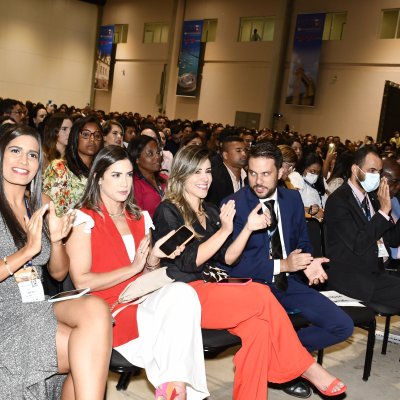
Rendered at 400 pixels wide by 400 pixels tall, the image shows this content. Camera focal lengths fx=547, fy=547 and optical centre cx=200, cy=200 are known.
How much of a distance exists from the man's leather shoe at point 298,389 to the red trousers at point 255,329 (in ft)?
Answer: 2.00

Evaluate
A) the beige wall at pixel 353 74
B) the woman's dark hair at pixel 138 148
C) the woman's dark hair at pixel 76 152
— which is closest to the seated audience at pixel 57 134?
the woman's dark hair at pixel 76 152

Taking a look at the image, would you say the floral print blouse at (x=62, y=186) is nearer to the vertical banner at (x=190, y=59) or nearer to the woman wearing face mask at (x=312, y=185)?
the woman wearing face mask at (x=312, y=185)

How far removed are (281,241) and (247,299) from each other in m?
0.82

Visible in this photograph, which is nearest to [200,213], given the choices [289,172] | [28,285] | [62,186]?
[28,285]

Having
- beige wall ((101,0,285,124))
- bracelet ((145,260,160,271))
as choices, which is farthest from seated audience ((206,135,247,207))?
beige wall ((101,0,285,124))

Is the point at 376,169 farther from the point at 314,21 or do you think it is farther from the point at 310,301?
the point at 314,21

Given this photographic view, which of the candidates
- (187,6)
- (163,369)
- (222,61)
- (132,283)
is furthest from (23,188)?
(187,6)

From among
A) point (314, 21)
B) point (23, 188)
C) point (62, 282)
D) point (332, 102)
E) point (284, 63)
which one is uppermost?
point (314, 21)

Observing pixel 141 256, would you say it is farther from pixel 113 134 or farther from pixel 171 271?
pixel 113 134

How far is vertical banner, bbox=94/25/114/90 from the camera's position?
25552 mm

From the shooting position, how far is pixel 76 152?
4.41m

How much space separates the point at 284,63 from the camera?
61.0ft

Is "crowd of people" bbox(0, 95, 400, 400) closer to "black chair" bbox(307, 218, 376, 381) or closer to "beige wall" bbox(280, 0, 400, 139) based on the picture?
"black chair" bbox(307, 218, 376, 381)

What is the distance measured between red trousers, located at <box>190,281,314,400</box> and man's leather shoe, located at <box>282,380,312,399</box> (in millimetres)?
611
